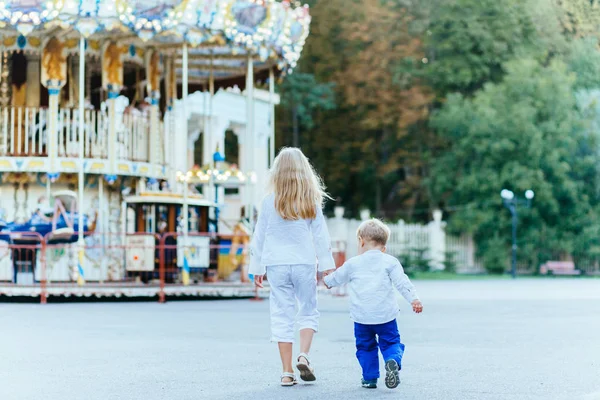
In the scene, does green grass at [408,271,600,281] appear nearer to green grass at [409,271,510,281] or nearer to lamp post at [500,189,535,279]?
green grass at [409,271,510,281]

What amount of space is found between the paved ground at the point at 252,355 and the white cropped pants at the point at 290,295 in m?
0.46

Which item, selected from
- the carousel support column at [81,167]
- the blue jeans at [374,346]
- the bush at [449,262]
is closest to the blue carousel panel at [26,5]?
the carousel support column at [81,167]

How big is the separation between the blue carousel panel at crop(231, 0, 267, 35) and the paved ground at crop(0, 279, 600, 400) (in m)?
7.17

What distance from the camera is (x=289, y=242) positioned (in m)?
8.63

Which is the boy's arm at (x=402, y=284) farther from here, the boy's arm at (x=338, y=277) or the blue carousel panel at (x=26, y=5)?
the blue carousel panel at (x=26, y=5)

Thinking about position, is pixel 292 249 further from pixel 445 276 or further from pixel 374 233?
pixel 445 276

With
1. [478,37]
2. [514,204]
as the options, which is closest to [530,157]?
[514,204]

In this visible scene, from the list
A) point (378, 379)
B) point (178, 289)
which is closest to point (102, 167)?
point (178, 289)

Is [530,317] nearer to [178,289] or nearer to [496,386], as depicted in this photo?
[178,289]

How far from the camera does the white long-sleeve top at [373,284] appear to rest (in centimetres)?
839

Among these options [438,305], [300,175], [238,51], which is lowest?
[438,305]

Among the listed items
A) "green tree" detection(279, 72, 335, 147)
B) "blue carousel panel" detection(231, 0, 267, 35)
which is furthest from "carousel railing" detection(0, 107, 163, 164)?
"green tree" detection(279, 72, 335, 147)

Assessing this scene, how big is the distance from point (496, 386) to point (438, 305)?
12.6 metres

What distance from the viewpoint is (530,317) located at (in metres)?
17.3
